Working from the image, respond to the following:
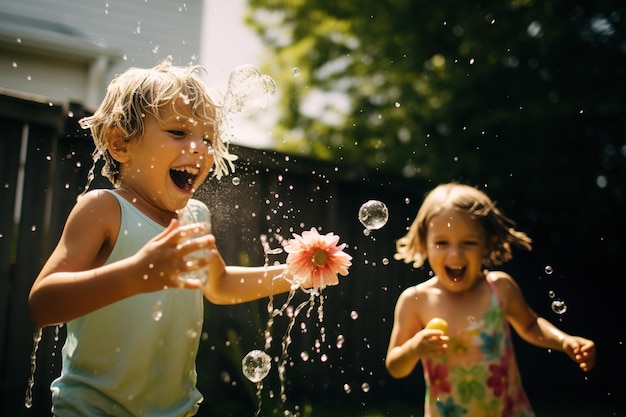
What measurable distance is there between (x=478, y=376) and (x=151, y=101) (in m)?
1.62

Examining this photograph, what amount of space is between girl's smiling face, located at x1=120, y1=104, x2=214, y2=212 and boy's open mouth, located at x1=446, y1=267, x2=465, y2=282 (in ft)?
4.11

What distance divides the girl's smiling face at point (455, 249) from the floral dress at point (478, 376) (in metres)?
0.17

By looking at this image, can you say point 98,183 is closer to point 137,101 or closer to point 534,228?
point 137,101

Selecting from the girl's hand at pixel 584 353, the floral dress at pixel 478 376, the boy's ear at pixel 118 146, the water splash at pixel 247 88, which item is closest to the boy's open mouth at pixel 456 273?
the floral dress at pixel 478 376

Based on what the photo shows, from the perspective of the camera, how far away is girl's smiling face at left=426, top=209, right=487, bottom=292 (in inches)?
108

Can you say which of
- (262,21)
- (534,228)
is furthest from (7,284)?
(262,21)

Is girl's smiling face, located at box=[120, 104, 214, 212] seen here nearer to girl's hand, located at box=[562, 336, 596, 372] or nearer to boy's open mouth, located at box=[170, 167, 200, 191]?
boy's open mouth, located at box=[170, 167, 200, 191]

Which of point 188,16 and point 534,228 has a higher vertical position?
point 188,16

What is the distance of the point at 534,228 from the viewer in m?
6.19

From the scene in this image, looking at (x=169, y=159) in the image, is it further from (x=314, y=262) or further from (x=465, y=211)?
(x=465, y=211)

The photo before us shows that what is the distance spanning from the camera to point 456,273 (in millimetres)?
2779

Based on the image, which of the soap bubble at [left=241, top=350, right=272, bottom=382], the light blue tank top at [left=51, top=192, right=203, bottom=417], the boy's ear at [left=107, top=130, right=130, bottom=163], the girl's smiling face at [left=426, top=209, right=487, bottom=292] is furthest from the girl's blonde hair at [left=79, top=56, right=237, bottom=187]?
the girl's smiling face at [left=426, top=209, right=487, bottom=292]

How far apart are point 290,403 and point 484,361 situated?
1.58 meters

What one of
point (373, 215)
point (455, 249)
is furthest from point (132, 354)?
point (455, 249)
